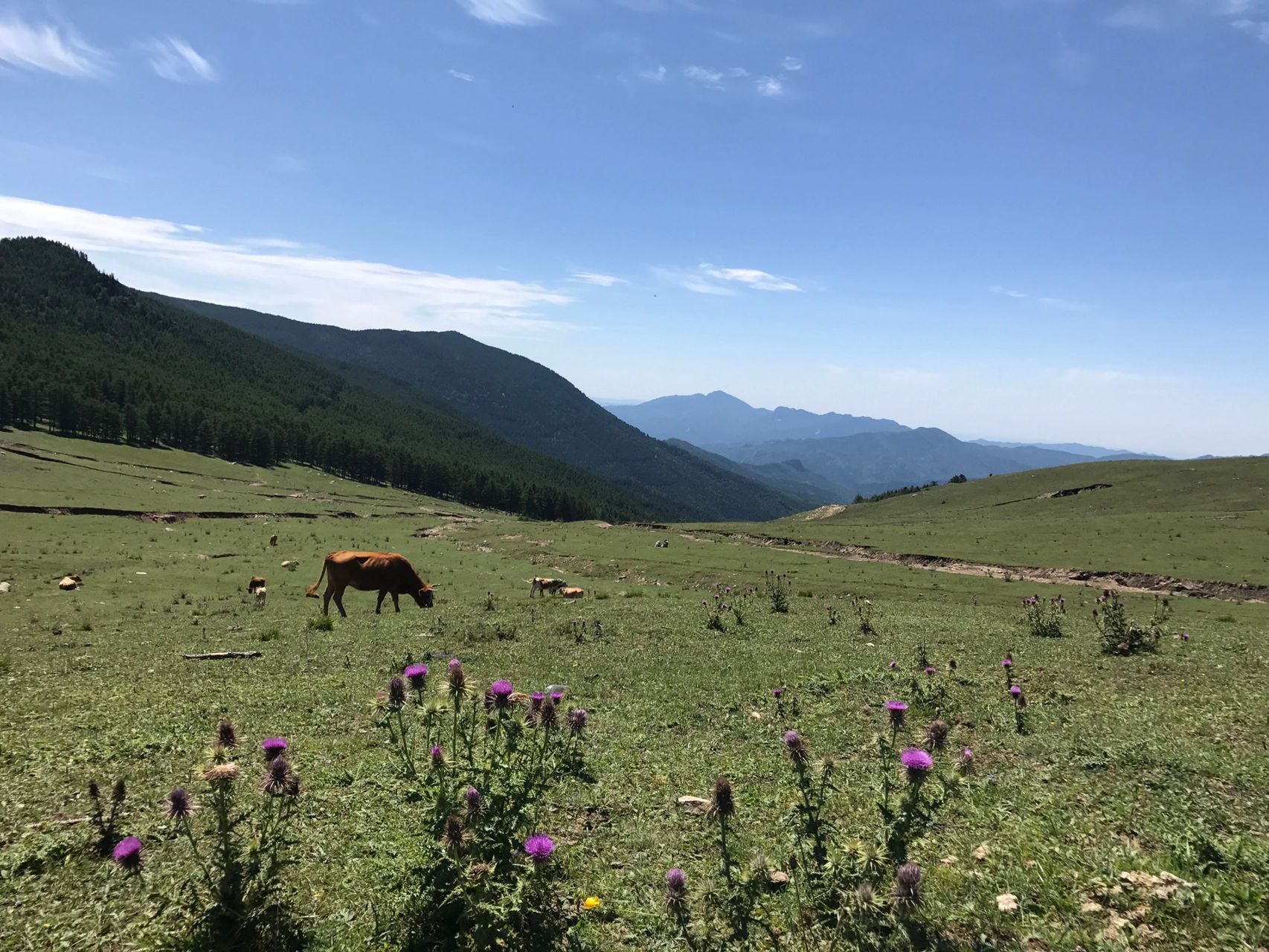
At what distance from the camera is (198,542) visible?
140 feet

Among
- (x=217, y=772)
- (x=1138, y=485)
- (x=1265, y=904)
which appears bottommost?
(x=1265, y=904)

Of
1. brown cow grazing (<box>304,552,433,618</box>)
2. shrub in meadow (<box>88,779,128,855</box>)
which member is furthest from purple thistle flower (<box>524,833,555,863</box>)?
brown cow grazing (<box>304,552,433,618</box>)

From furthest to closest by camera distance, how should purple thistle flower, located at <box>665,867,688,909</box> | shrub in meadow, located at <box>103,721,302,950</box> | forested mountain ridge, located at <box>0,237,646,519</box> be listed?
forested mountain ridge, located at <box>0,237,646,519</box>, purple thistle flower, located at <box>665,867,688,909</box>, shrub in meadow, located at <box>103,721,302,950</box>

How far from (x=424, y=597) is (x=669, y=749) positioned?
19.7 metres

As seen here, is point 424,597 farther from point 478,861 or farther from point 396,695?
point 478,861

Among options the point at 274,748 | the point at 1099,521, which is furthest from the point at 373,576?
the point at 1099,521

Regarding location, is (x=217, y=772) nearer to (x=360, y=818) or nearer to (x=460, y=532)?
(x=360, y=818)

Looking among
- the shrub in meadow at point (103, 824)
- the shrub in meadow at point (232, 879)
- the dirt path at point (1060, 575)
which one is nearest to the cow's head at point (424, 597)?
the shrub in meadow at point (103, 824)

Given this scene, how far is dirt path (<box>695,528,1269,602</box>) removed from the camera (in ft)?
111

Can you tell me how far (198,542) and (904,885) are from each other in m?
50.6

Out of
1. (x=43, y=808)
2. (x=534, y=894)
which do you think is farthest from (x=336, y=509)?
(x=534, y=894)

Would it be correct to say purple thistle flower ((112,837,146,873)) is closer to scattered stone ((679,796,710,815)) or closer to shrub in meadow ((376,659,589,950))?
shrub in meadow ((376,659,589,950))

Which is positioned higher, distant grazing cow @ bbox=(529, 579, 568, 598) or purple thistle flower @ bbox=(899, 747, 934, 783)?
purple thistle flower @ bbox=(899, 747, 934, 783)

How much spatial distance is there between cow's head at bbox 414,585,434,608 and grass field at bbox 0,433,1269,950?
2.10 feet
